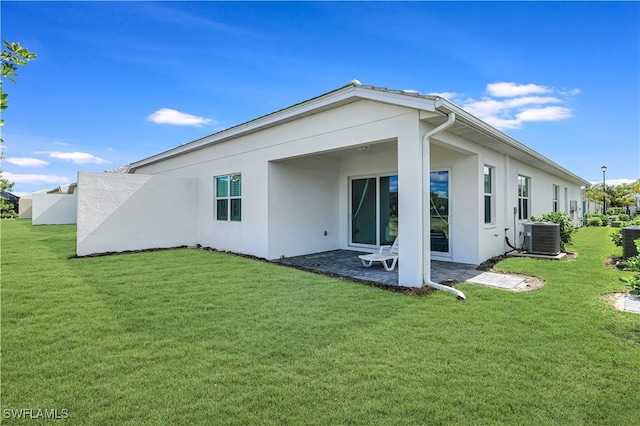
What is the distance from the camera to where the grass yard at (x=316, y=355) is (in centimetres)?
242

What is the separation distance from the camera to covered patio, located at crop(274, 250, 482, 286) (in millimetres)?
6592

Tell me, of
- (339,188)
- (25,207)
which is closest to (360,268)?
(339,188)

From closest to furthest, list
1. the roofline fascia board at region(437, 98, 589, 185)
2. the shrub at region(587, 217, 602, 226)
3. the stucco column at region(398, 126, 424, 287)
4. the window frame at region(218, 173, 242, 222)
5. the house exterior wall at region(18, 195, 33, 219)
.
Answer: the roofline fascia board at region(437, 98, 589, 185)
the stucco column at region(398, 126, 424, 287)
the window frame at region(218, 173, 242, 222)
the shrub at region(587, 217, 602, 226)
the house exterior wall at region(18, 195, 33, 219)

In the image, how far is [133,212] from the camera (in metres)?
10.6

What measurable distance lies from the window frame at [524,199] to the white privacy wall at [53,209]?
2884cm

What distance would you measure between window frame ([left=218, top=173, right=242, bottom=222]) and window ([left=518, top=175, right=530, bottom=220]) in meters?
9.15

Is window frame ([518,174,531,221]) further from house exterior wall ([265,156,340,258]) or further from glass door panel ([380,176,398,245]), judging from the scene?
house exterior wall ([265,156,340,258])

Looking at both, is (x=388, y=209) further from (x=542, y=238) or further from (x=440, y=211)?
(x=542, y=238)

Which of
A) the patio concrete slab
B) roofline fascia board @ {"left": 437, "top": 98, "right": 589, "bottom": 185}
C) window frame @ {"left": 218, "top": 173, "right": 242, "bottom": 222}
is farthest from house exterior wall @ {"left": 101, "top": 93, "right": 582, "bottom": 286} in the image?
the patio concrete slab

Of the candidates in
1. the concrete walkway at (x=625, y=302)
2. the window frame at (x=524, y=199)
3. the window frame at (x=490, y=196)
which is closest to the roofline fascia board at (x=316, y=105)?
the concrete walkway at (x=625, y=302)

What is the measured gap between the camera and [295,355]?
3.28 m

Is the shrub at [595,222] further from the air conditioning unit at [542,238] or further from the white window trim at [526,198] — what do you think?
the air conditioning unit at [542,238]

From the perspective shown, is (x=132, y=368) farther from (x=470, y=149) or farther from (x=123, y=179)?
(x=123, y=179)

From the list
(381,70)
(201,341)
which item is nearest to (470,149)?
(381,70)
